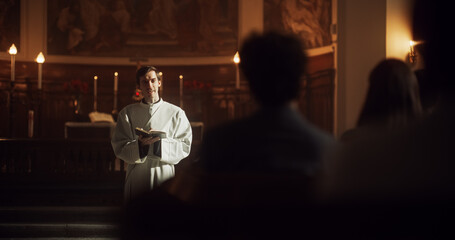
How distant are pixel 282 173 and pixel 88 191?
618cm

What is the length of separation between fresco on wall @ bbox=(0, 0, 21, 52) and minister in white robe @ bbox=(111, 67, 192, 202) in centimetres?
830

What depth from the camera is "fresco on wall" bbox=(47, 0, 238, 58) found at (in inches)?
Result: 502

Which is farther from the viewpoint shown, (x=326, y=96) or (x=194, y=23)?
(x=194, y=23)

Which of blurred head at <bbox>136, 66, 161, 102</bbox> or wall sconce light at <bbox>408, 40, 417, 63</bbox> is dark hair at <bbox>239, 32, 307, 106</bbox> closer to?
blurred head at <bbox>136, 66, 161, 102</bbox>

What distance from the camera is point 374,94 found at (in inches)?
74.0

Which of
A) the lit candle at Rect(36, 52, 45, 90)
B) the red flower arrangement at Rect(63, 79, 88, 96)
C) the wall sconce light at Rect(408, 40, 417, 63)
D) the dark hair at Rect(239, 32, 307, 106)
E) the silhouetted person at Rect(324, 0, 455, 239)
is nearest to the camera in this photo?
the silhouetted person at Rect(324, 0, 455, 239)

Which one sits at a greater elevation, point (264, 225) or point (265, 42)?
point (265, 42)

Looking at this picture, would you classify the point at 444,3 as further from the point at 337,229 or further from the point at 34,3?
the point at 34,3

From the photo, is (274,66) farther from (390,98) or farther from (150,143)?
(150,143)

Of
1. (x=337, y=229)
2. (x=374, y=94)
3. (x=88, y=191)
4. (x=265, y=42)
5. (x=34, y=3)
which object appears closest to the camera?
(x=337, y=229)

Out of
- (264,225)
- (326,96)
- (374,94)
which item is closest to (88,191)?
(326,96)

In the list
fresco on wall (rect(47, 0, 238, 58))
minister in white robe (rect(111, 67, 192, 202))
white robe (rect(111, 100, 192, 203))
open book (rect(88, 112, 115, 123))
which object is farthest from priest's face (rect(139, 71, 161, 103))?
fresco on wall (rect(47, 0, 238, 58))

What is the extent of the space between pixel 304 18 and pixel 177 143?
23.1 feet

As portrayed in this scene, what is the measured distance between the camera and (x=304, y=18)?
1116cm
